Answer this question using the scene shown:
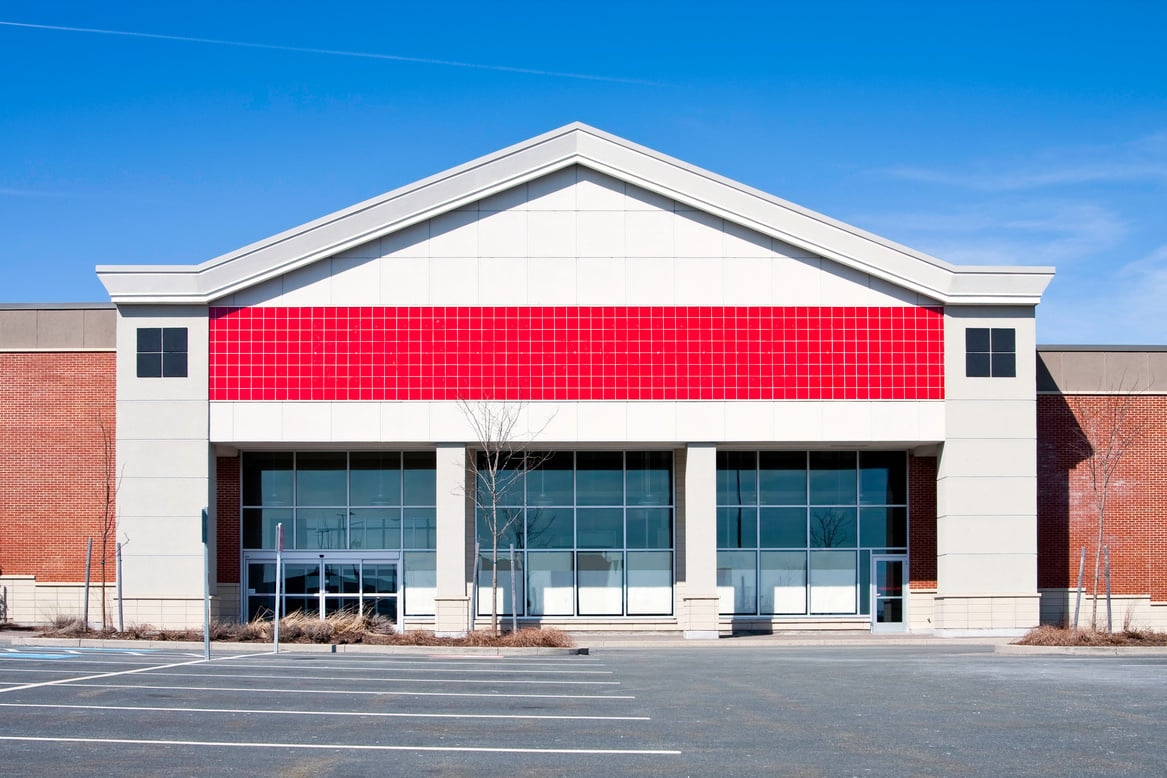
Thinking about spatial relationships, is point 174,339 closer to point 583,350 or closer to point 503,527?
point 503,527

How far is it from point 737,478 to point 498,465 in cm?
678

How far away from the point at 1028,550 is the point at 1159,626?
5344 millimetres

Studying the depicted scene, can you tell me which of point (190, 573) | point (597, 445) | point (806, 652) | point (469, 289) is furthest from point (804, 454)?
point (190, 573)

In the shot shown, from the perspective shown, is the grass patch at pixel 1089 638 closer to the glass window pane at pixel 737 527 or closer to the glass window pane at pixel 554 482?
the glass window pane at pixel 737 527

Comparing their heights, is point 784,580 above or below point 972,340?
below

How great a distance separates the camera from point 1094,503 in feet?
118

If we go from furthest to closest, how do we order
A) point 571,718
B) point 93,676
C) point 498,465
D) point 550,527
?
1. point 550,527
2. point 498,465
3. point 93,676
4. point 571,718

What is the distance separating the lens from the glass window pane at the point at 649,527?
35969 mm

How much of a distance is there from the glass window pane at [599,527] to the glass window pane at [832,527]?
5.43m

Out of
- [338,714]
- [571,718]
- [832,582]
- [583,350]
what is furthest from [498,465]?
[571,718]

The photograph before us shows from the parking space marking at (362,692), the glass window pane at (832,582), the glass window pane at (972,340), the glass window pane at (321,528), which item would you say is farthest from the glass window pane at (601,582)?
the parking space marking at (362,692)

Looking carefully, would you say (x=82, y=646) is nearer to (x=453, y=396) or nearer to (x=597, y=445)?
(x=453, y=396)

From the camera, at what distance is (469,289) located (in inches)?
1335

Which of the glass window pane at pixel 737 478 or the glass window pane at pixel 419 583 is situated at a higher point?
the glass window pane at pixel 737 478
